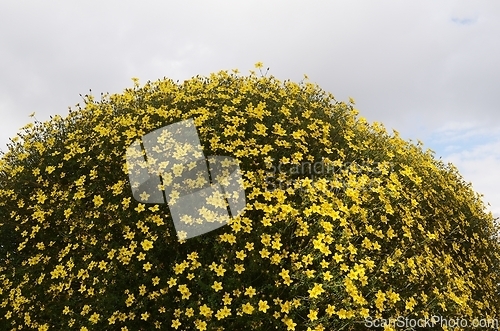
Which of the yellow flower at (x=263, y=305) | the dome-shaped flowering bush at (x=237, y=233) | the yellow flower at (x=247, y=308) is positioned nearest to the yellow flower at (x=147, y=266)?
the dome-shaped flowering bush at (x=237, y=233)

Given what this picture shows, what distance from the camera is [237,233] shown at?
192 inches

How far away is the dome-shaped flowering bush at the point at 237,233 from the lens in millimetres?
4625

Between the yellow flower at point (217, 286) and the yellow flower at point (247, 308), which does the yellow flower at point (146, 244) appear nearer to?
the yellow flower at point (217, 286)

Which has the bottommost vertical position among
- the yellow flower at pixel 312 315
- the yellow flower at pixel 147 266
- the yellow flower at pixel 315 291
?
the yellow flower at pixel 312 315

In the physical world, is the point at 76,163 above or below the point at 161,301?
above

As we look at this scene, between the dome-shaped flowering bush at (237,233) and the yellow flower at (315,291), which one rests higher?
the dome-shaped flowering bush at (237,233)

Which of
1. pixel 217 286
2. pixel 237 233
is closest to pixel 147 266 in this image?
pixel 217 286

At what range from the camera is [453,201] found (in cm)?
738

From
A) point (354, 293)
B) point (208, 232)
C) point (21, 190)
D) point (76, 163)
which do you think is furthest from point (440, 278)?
point (21, 190)

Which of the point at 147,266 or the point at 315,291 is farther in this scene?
the point at 147,266

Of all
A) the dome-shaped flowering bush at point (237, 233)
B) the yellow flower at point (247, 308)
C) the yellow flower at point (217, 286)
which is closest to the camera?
the yellow flower at point (247, 308)

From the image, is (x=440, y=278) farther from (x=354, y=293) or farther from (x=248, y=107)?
(x=248, y=107)

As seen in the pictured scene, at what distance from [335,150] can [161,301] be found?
125 inches

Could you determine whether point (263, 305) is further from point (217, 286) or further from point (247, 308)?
point (217, 286)
